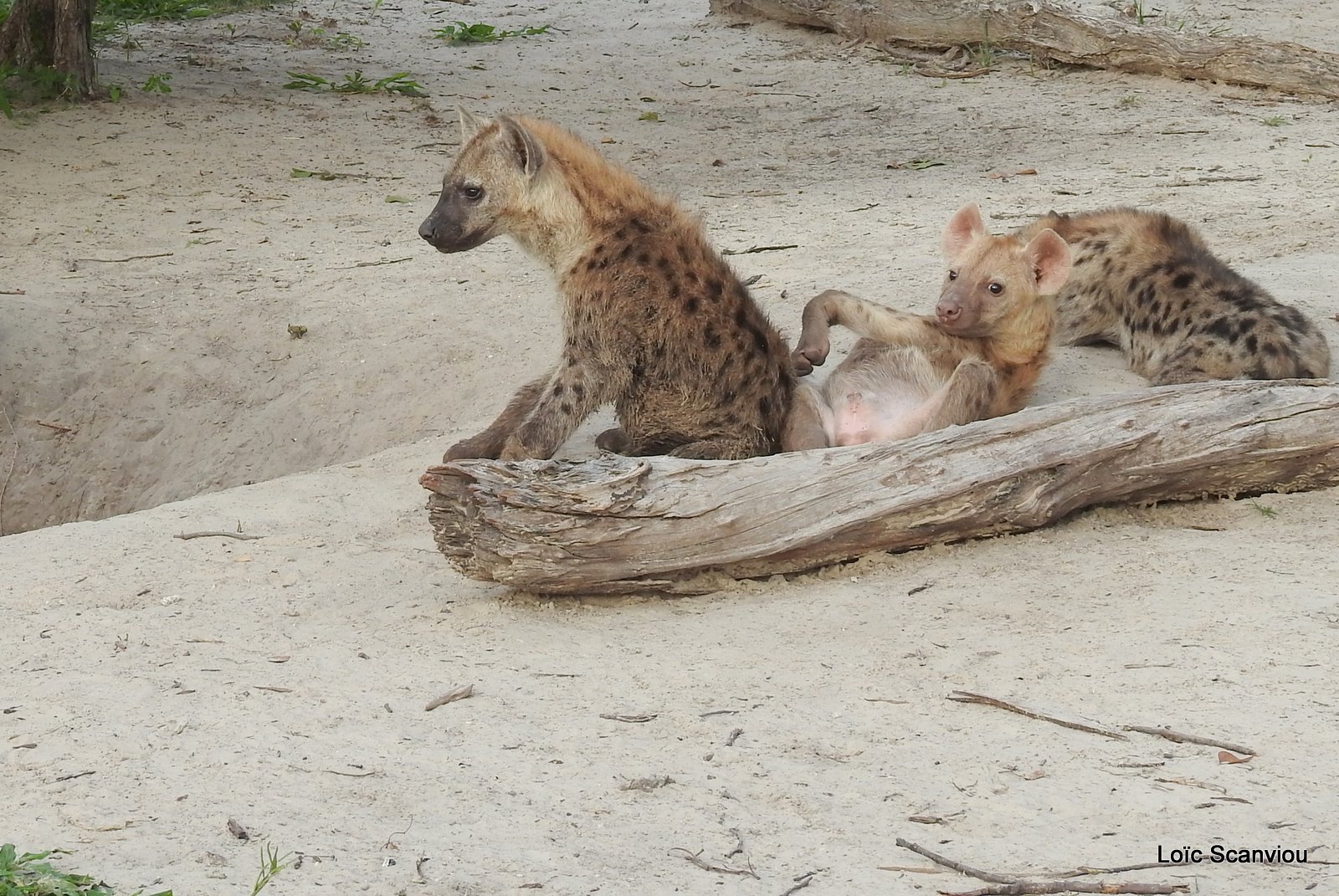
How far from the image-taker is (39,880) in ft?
6.77

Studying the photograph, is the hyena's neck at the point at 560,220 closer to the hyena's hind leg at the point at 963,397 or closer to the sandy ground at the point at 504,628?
the sandy ground at the point at 504,628

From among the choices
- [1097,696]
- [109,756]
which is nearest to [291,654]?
[109,756]

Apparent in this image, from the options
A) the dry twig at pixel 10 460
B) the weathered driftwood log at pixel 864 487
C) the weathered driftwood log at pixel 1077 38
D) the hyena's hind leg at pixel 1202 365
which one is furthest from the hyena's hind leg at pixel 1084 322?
the weathered driftwood log at pixel 1077 38

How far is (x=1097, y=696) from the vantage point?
275cm

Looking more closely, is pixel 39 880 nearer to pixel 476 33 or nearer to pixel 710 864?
pixel 710 864

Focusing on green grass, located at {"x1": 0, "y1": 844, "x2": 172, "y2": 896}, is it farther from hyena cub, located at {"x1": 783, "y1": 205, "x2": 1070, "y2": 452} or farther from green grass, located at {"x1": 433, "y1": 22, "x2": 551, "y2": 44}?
Result: green grass, located at {"x1": 433, "y1": 22, "x2": 551, "y2": 44}

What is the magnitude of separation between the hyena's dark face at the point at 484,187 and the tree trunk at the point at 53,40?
14.5ft

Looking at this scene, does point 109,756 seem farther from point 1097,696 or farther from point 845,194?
point 845,194

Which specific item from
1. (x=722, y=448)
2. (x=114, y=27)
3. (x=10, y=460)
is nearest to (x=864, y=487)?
(x=722, y=448)

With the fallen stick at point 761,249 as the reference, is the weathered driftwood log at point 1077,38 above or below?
above

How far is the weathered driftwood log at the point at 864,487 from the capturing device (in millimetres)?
3191

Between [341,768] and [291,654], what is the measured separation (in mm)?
567

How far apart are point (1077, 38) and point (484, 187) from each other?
19.0 feet

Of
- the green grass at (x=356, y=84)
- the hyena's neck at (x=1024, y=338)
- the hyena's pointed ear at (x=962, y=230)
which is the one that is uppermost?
the hyena's pointed ear at (x=962, y=230)
